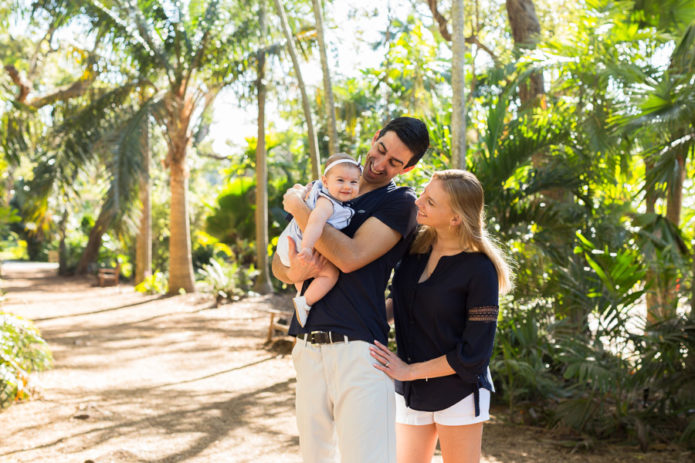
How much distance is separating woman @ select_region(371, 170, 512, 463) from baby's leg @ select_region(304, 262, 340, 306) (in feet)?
0.90

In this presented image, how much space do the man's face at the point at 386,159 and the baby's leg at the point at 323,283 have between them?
1.42 ft

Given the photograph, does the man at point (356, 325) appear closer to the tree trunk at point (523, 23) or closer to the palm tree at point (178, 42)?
the tree trunk at point (523, 23)

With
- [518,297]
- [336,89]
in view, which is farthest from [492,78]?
[336,89]

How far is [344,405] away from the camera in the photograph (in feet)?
7.65

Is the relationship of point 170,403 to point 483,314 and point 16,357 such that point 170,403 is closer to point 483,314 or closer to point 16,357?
point 16,357

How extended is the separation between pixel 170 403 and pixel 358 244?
5.43 metres

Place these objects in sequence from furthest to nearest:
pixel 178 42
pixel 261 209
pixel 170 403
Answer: pixel 261 209, pixel 178 42, pixel 170 403

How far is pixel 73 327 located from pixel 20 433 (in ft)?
23.4

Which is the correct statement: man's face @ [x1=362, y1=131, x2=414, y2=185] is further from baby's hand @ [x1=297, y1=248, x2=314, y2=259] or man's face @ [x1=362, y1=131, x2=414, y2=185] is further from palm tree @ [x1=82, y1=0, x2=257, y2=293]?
palm tree @ [x1=82, y1=0, x2=257, y2=293]

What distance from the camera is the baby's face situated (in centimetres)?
254

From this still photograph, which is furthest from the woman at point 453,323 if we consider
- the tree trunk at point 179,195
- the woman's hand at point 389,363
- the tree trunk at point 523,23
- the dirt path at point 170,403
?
the tree trunk at point 179,195

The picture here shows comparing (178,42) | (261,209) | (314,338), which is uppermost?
(178,42)

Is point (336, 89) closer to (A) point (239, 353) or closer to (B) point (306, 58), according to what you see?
(B) point (306, 58)

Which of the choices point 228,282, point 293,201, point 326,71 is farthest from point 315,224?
→ point 228,282
